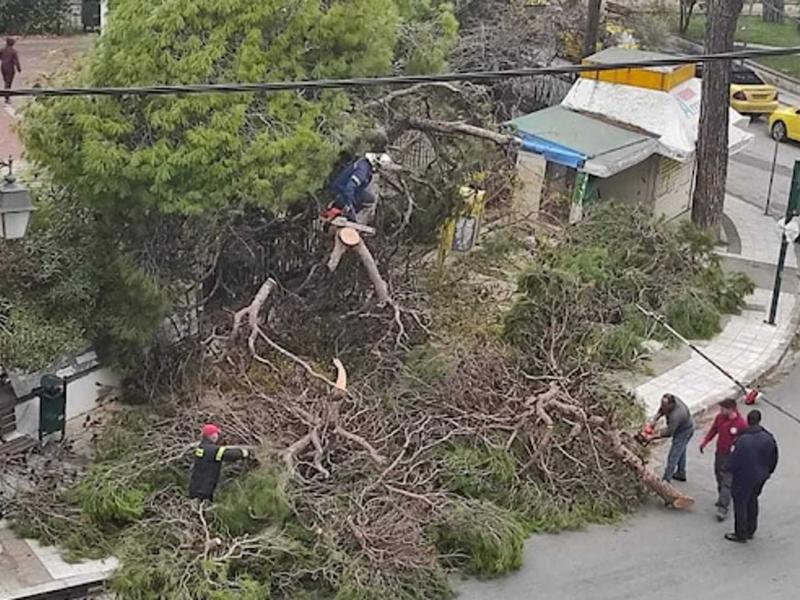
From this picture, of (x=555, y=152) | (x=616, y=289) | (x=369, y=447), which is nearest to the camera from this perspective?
(x=369, y=447)

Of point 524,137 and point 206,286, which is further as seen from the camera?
point 524,137

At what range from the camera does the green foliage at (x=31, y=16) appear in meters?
31.9

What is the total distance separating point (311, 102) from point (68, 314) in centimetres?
346

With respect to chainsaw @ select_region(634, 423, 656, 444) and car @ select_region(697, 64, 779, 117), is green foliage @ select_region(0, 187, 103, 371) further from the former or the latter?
car @ select_region(697, 64, 779, 117)

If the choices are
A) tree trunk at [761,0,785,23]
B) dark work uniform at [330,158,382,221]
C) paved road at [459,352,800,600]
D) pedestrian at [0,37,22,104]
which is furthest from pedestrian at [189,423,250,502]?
tree trunk at [761,0,785,23]

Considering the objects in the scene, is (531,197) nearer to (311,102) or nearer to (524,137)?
(524,137)

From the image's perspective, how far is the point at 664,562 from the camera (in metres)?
12.6

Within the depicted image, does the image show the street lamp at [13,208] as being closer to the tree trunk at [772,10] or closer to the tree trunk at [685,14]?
the tree trunk at [685,14]

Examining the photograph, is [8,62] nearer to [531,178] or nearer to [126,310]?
[531,178]

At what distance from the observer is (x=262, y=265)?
1560 cm

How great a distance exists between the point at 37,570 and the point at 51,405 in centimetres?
219

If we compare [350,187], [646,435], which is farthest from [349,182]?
[646,435]

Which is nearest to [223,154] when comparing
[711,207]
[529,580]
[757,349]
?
[529,580]

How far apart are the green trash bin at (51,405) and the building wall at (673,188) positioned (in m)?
12.3
